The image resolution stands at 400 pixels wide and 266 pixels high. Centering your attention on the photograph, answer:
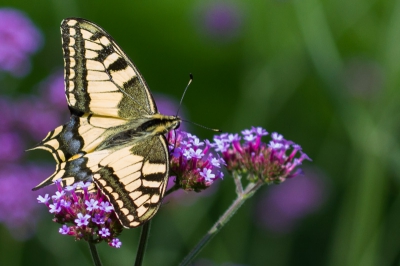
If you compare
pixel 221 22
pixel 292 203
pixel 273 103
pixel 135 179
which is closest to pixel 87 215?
pixel 135 179

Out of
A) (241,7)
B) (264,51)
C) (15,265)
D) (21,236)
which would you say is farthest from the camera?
(241,7)

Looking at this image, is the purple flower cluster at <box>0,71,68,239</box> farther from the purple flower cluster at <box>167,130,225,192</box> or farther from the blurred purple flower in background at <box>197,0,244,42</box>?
the purple flower cluster at <box>167,130,225,192</box>

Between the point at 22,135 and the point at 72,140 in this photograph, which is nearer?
the point at 72,140

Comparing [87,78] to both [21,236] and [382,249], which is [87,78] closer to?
[21,236]

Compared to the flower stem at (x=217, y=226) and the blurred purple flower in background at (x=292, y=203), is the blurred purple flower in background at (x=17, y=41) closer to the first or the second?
the flower stem at (x=217, y=226)

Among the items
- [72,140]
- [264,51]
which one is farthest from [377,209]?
[72,140]

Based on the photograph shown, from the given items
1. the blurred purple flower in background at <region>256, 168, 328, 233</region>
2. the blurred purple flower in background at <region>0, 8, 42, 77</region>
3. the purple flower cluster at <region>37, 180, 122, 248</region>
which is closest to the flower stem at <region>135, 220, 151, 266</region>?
the purple flower cluster at <region>37, 180, 122, 248</region>
